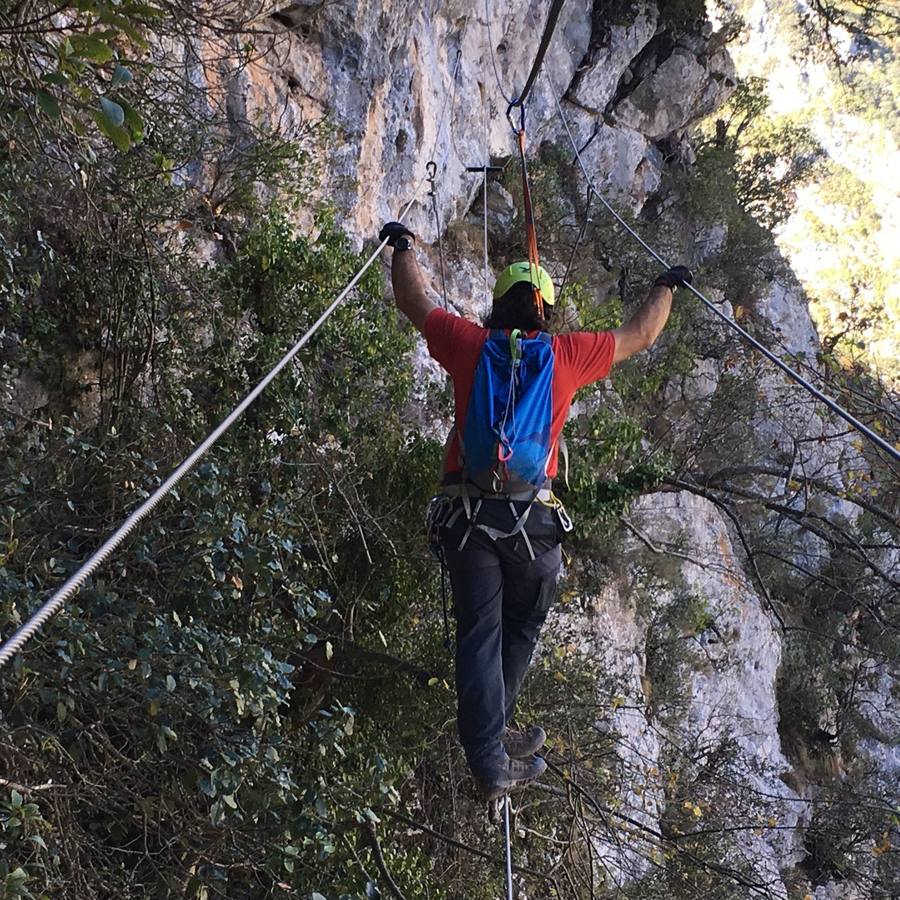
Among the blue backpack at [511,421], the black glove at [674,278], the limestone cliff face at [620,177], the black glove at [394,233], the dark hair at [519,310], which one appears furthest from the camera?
the limestone cliff face at [620,177]

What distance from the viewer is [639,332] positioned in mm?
3277

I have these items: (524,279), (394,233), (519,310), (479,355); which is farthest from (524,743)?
(394,233)

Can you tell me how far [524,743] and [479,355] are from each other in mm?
1531

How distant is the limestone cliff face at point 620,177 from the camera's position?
6793 mm

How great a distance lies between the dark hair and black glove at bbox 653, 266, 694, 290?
2.08 feet

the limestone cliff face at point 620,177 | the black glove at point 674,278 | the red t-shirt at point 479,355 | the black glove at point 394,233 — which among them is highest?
the limestone cliff face at point 620,177

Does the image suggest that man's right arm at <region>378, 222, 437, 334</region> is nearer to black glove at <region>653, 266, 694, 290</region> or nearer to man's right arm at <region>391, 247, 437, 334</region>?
man's right arm at <region>391, 247, 437, 334</region>

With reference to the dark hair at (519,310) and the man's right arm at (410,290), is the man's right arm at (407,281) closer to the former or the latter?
the man's right arm at (410,290)

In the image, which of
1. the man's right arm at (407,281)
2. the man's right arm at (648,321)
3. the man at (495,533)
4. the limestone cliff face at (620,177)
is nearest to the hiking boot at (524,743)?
the man at (495,533)

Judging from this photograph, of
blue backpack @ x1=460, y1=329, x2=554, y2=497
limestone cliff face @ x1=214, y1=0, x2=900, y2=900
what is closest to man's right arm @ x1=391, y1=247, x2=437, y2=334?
blue backpack @ x1=460, y1=329, x2=554, y2=497

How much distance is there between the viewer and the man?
117 inches

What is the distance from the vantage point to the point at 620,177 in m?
13.7

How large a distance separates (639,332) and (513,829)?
2559 millimetres

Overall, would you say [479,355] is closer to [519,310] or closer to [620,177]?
[519,310]
